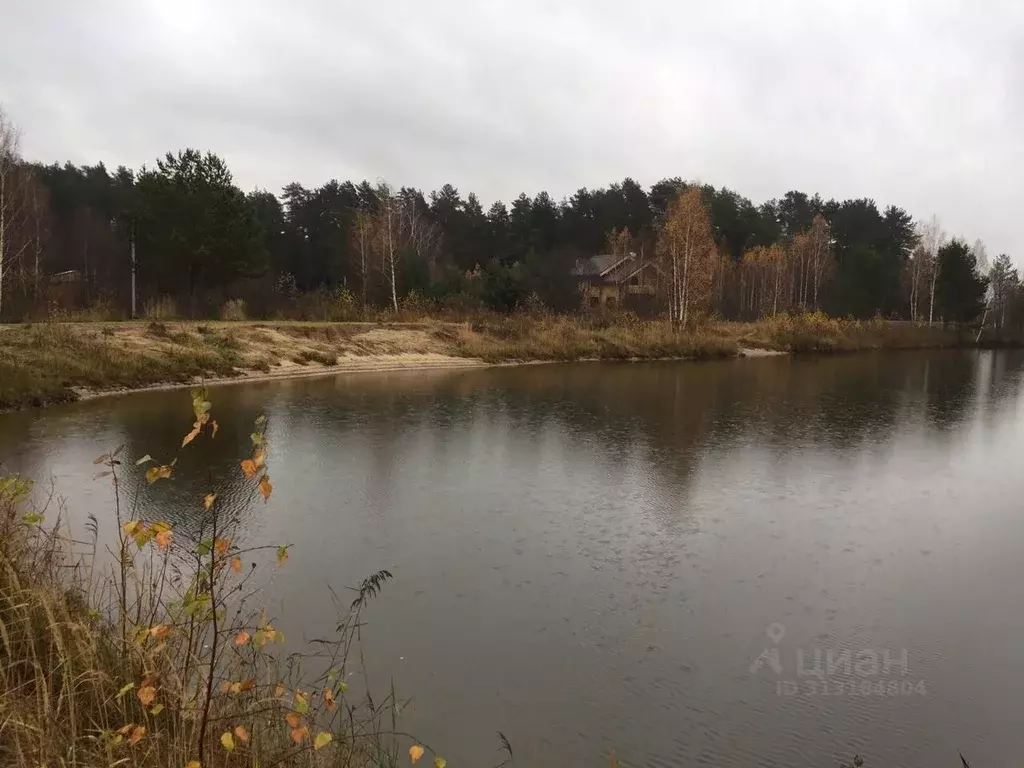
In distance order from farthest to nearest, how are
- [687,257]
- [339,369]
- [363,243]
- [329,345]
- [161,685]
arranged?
[363,243], [687,257], [329,345], [339,369], [161,685]

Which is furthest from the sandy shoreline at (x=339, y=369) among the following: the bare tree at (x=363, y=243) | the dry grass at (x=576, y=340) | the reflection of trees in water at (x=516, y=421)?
the bare tree at (x=363, y=243)

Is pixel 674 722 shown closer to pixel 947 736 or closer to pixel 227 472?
pixel 947 736

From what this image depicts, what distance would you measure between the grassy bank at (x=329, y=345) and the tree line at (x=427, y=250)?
4.13 m

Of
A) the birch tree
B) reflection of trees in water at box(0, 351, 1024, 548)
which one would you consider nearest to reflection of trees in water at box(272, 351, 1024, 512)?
reflection of trees in water at box(0, 351, 1024, 548)

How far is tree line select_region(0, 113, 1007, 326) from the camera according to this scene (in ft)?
107

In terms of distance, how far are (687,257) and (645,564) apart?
108 ft

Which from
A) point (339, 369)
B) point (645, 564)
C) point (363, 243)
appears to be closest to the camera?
point (645, 564)

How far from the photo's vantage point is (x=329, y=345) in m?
26.0

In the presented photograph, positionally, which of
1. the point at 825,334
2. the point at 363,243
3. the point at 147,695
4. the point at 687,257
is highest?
the point at 363,243

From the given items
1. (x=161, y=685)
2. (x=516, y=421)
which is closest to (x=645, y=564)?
(x=161, y=685)

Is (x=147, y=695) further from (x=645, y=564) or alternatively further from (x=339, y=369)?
(x=339, y=369)

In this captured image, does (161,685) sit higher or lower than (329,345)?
lower

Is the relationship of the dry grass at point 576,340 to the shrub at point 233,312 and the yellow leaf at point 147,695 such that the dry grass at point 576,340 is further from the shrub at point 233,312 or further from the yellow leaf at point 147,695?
the yellow leaf at point 147,695

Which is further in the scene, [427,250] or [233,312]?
[427,250]
